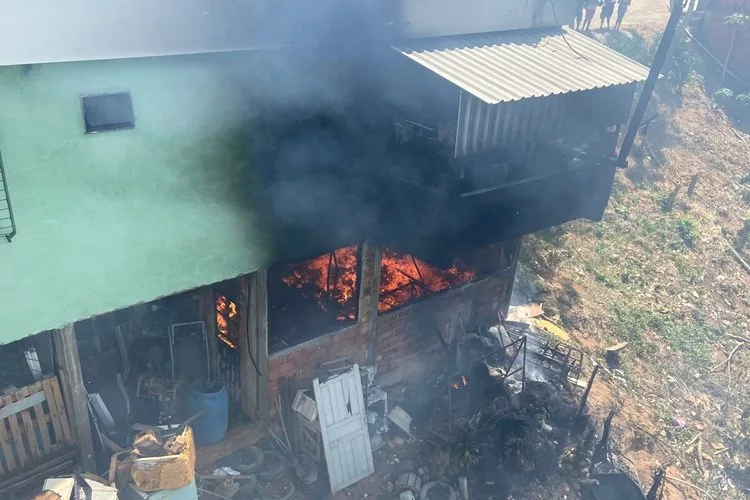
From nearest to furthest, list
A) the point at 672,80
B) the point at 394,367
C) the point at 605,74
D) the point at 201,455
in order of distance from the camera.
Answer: the point at 605,74 < the point at 201,455 < the point at 394,367 < the point at 672,80

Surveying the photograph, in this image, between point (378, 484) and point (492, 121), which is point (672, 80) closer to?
point (492, 121)

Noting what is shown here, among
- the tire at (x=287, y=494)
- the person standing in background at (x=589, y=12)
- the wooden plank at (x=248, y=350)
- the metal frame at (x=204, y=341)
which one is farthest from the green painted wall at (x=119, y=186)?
the person standing in background at (x=589, y=12)

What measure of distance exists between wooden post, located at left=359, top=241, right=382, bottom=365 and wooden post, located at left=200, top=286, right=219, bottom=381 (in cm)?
261

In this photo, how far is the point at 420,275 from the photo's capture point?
11.3 meters

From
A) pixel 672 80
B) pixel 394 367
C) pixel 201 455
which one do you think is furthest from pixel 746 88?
pixel 201 455

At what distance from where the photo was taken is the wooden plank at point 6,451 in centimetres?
745

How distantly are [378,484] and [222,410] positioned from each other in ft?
9.63

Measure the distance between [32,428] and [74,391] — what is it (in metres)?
0.81

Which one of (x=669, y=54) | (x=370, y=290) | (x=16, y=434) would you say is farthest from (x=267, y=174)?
(x=669, y=54)

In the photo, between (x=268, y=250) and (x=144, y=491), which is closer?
(x=144, y=491)

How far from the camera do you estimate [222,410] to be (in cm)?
941

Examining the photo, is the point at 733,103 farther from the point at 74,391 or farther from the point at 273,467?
the point at 74,391

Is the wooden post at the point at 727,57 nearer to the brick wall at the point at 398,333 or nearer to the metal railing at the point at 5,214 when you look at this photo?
the brick wall at the point at 398,333

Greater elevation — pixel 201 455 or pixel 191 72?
pixel 191 72
